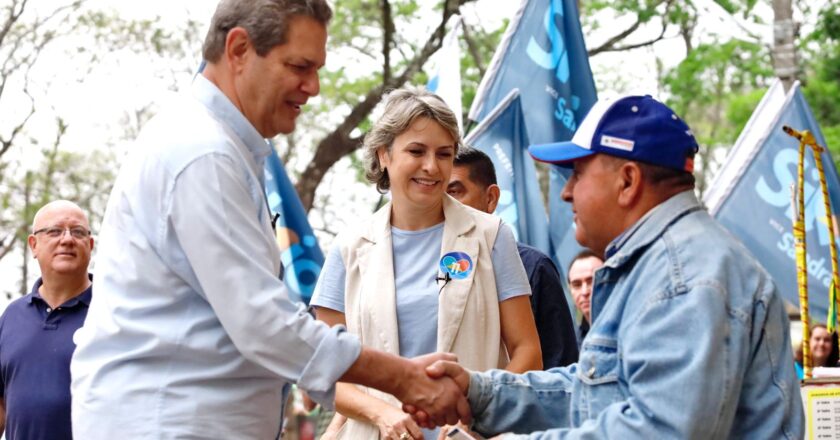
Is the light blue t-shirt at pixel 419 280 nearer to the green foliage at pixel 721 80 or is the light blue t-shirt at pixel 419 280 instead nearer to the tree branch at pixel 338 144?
the tree branch at pixel 338 144

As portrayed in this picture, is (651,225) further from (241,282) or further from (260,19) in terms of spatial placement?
(260,19)

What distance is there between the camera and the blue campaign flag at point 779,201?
10805mm

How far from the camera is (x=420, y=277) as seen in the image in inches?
197

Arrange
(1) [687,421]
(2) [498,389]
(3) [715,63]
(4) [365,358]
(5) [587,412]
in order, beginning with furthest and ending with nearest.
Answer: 1. (3) [715,63]
2. (2) [498,389]
3. (4) [365,358]
4. (5) [587,412]
5. (1) [687,421]

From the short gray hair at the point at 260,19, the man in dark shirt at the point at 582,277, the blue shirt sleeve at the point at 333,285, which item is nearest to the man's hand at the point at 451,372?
the short gray hair at the point at 260,19

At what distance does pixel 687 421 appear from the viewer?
3.11 m

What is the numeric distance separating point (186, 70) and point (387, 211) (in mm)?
20403

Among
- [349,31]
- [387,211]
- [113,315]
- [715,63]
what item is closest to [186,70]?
[349,31]

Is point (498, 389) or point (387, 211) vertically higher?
point (387, 211)

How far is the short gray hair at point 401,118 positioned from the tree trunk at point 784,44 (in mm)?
8590

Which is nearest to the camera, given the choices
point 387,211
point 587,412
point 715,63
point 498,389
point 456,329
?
point 587,412

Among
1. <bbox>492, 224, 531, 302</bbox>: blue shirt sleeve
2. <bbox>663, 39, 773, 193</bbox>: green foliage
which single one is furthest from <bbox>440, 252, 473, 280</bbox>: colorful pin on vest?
<bbox>663, 39, 773, 193</bbox>: green foliage

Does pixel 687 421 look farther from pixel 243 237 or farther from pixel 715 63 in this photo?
pixel 715 63

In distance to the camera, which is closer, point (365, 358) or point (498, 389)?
point (365, 358)
